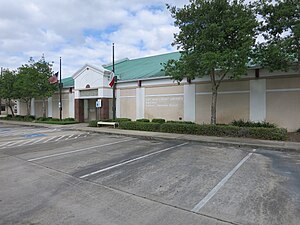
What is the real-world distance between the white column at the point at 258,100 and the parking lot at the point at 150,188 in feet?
22.0

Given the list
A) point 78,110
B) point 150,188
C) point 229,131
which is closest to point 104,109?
point 78,110

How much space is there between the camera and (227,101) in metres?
17.1

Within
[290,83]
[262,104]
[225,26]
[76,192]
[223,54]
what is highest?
[225,26]

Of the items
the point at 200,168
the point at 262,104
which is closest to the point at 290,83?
the point at 262,104

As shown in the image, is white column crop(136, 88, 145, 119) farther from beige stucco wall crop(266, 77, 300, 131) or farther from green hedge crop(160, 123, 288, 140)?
beige stucco wall crop(266, 77, 300, 131)

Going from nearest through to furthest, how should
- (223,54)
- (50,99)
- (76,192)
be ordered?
(76,192), (223,54), (50,99)

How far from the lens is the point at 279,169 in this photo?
7.13 m

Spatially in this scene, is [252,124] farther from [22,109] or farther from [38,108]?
[22,109]

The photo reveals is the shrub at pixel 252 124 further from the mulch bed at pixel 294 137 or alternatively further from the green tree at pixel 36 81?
the green tree at pixel 36 81

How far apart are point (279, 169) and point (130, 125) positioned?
12.4m

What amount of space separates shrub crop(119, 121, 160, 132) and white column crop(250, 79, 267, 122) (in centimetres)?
660

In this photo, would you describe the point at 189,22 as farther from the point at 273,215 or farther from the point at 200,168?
the point at 273,215

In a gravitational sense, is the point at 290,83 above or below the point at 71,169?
above

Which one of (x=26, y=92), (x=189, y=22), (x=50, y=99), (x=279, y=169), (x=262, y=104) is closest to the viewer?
(x=279, y=169)
